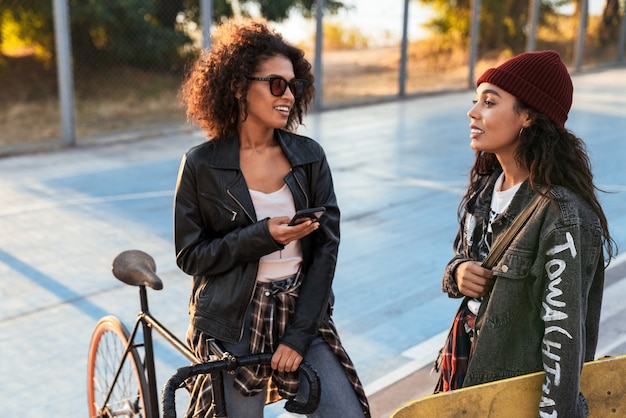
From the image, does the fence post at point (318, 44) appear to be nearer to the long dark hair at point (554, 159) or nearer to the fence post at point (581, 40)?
the fence post at point (581, 40)

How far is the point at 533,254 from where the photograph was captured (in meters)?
2.44

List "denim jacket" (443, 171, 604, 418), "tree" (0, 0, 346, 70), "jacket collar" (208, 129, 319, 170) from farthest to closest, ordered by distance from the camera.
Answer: "tree" (0, 0, 346, 70) < "jacket collar" (208, 129, 319, 170) < "denim jacket" (443, 171, 604, 418)

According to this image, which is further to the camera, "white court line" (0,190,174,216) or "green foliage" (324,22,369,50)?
"green foliage" (324,22,369,50)

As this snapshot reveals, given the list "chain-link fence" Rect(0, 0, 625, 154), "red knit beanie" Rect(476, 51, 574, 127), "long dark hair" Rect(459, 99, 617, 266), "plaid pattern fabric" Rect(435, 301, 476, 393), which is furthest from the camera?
"chain-link fence" Rect(0, 0, 625, 154)

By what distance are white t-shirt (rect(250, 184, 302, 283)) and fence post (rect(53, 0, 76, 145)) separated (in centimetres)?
962

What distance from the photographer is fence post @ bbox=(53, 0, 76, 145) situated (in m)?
11.6

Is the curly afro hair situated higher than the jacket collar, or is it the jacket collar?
the curly afro hair

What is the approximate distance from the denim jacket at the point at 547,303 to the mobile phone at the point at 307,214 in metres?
0.59

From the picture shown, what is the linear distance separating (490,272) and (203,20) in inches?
453

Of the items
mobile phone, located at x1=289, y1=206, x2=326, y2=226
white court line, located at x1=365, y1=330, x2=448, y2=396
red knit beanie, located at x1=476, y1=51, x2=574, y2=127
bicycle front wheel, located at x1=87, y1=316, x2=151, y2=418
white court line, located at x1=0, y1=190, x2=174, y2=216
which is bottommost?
white court line, located at x1=365, y1=330, x2=448, y2=396

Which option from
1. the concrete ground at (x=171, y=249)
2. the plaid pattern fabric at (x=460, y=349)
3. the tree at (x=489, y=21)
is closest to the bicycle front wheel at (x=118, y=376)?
the concrete ground at (x=171, y=249)

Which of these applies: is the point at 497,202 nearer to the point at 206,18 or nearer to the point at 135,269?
the point at 135,269

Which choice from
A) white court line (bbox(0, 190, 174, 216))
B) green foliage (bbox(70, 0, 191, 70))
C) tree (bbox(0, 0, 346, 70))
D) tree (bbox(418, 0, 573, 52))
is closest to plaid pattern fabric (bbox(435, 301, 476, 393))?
white court line (bbox(0, 190, 174, 216))

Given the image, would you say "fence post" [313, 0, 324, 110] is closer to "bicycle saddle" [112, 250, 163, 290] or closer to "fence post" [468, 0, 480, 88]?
"fence post" [468, 0, 480, 88]
